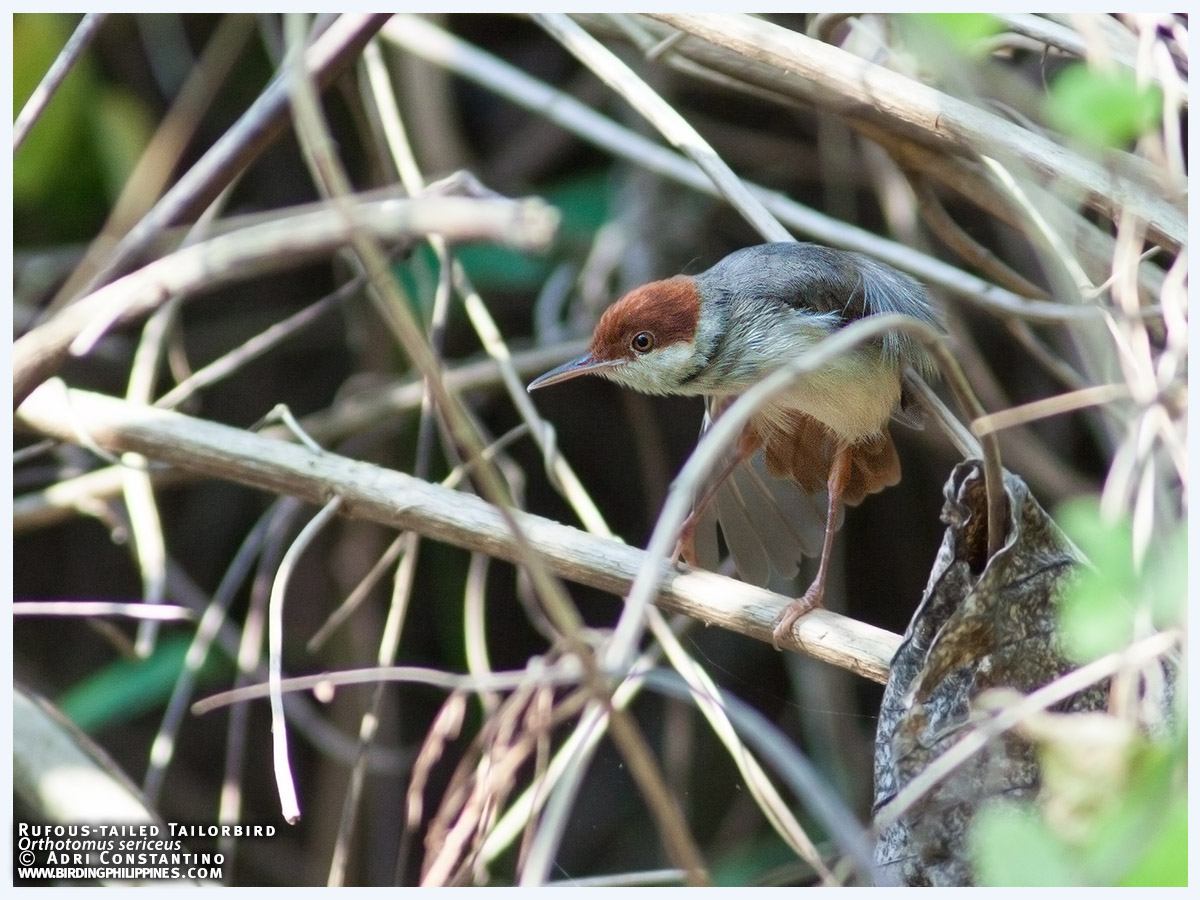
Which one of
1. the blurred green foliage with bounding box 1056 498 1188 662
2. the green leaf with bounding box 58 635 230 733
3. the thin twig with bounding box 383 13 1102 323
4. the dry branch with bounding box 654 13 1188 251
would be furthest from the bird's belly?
the green leaf with bounding box 58 635 230 733

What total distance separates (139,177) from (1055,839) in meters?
2.28

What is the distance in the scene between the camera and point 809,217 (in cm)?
194

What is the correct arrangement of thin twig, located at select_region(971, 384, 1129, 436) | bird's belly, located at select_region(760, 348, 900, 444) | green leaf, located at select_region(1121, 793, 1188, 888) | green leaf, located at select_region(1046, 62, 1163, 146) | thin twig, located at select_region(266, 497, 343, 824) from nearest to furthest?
green leaf, located at select_region(1121, 793, 1188, 888), green leaf, located at select_region(1046, 62, 1163, 146), thin twig, located at select_region(971, 384, 1129, 436), thin twig, located at select_region(266, 497, 343, 824), bird's belly, located at select_region(760, 348, 900, 444)

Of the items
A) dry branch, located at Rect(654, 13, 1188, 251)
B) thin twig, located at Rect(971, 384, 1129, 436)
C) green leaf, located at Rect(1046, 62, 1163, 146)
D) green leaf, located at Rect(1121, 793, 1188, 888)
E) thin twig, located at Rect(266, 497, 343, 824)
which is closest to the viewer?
green leaf, located at Rect(1121, 793, 1188, 888)

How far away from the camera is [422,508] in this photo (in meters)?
1.61

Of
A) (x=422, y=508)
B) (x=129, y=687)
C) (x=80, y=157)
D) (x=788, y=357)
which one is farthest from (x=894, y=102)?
(x=129, y=687)

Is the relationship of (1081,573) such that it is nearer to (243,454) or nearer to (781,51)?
(781,51)

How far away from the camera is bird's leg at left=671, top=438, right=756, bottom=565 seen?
1831 mm

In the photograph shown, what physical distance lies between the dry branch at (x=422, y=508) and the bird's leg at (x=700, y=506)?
179 millimetres

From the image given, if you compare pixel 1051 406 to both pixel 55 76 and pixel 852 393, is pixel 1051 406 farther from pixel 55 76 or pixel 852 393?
pixel 55 76

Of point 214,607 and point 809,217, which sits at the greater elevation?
point 809,217

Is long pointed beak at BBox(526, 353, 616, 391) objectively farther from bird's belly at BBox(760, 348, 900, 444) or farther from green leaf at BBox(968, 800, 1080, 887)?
green leaf at BBox(968, 800, 1080, 887)

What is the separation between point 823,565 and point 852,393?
0.90ft
